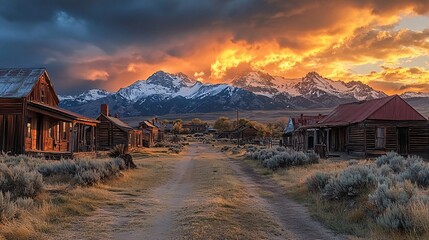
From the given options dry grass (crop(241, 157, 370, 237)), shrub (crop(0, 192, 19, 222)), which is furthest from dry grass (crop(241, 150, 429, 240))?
shrub (crop(0, 192, 19, 222))

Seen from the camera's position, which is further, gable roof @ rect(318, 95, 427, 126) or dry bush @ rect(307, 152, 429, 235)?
gable roof @ rect(318, 95, 427, 126)

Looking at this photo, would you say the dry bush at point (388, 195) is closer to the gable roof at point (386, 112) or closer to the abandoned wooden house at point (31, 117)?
the abandoned wooden house at point (31, 117)

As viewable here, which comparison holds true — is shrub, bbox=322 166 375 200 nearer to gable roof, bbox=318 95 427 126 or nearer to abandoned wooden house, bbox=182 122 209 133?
gable roof, bbox=318 95 427 126

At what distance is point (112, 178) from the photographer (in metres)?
15.2

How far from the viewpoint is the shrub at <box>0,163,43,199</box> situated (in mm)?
10109

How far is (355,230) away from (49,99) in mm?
26863

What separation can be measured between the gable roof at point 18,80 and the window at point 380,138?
2450cm

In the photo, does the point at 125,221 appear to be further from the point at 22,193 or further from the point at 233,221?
the point at 22,193

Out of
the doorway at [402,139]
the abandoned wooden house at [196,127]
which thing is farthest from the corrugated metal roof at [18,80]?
the abandoned wooden house at [196,127]

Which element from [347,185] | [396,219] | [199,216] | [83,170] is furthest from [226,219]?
[83,170]

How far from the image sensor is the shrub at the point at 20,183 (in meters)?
10.1

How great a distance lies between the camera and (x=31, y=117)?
25.3 metres

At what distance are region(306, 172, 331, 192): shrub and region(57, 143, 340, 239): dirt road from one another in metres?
0.92

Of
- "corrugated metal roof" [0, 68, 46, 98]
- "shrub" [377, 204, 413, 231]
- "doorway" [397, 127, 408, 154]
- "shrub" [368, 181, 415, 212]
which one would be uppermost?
"corrugated metal roof" [0, 68, 46, 98]
